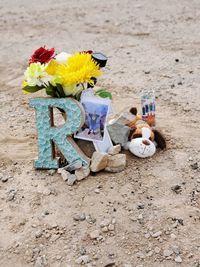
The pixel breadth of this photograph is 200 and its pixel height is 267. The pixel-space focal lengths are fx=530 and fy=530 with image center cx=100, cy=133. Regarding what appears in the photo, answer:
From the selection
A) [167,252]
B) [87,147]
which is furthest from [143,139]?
[167,252]

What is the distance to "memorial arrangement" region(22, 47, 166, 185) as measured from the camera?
361 centimetres

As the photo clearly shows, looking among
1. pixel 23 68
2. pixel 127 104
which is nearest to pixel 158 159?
pixel 127 104

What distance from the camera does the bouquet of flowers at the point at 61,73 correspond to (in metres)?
3.58

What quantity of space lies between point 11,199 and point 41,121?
58 centimetres

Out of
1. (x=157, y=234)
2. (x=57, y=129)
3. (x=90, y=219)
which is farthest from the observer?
(x=57, y=129)

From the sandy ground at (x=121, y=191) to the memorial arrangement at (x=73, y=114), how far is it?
9 cm

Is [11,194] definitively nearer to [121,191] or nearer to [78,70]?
[121,191]

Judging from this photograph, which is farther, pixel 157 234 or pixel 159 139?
pixel 159 139

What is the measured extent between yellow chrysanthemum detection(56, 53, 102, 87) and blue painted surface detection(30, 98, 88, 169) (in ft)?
0.48

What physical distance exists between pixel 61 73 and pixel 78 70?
0.12 metres

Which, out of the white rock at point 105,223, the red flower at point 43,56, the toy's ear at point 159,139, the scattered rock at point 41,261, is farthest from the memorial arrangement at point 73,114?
the scattered rock at point 41,261

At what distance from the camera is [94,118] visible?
12.1 ft

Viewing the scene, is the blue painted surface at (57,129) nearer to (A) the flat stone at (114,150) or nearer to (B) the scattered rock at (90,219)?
(A) the flat stone at (114,150)

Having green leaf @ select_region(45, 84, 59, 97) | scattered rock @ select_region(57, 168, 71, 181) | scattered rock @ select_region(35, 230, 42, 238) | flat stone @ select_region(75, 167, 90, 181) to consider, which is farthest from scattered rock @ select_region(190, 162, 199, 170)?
scattered rock @ select_region(35, 230, 42, 238)
